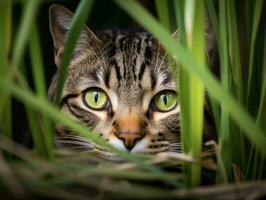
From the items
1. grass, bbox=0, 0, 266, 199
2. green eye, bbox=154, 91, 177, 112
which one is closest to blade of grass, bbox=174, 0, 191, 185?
grass, bbox=0, 0, 266, 199

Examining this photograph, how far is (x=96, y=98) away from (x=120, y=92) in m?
0.08

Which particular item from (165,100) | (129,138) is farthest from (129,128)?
(165,100)

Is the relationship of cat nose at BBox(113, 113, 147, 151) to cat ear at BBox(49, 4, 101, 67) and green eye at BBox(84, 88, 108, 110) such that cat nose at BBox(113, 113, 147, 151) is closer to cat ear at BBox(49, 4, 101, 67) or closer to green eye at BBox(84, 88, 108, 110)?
green eye at BBox(84, 88, 108, 110)

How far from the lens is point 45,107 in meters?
0.74

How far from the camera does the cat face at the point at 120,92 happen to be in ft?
3.95

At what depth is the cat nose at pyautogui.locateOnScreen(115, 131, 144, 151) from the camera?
3.83 ft

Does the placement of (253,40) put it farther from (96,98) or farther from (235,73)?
(96,98)

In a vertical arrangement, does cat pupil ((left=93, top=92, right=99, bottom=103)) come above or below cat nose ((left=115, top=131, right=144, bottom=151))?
above

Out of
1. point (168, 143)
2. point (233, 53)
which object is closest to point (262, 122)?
point (233, 53)

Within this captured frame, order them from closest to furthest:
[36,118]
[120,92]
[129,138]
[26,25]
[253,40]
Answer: [26,25]
[36,118]
[253,40]
[129,138]
[120,92]

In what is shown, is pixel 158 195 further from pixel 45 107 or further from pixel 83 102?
pixel 83 102

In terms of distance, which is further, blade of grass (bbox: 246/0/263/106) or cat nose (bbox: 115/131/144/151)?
cat nose (bbox: 115/131/144/151)

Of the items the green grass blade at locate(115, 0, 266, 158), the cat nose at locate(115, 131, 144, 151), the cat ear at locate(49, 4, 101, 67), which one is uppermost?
the cat ear at locate(49, 4, 101, 67)

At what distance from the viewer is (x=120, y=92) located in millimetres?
1271
